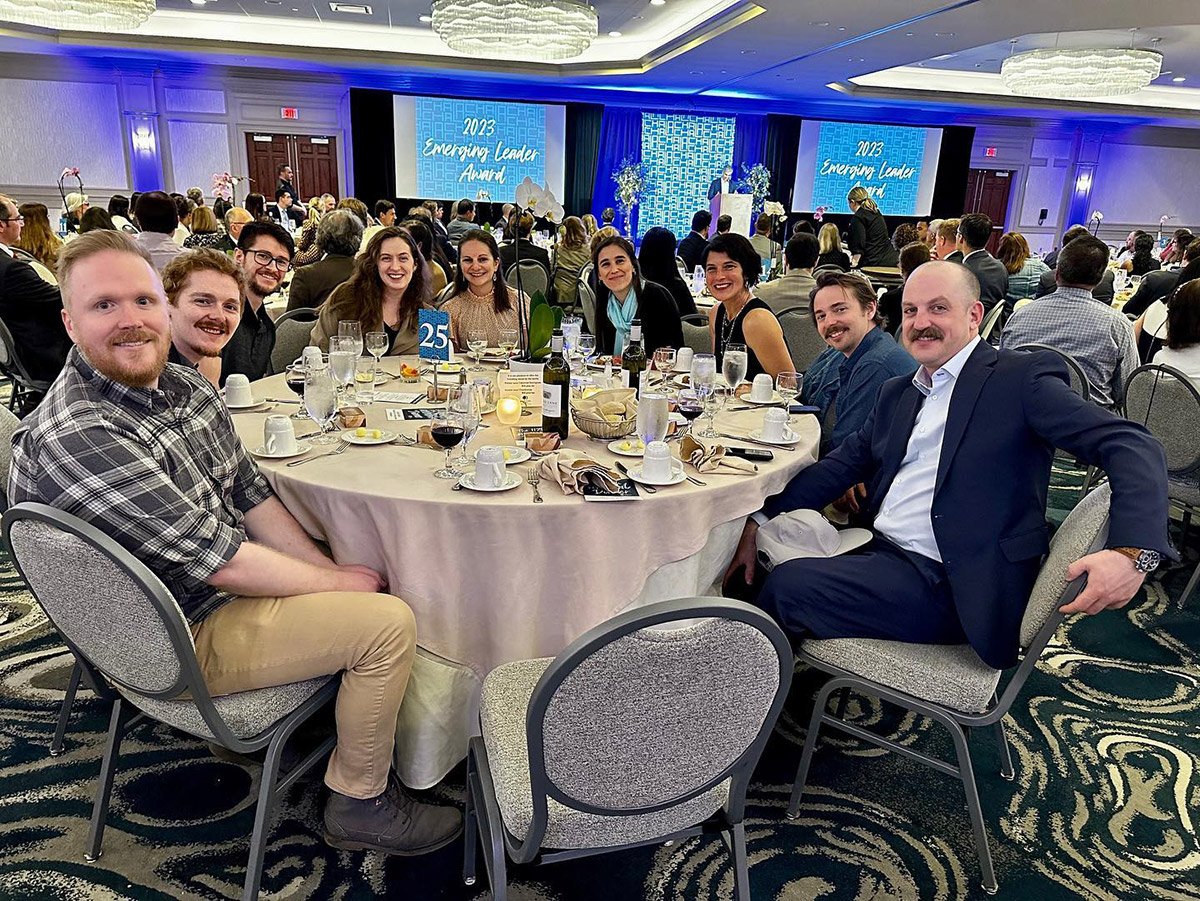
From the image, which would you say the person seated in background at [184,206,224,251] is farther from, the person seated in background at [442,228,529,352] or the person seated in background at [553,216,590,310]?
the person seated in background at [442,228,529,352]

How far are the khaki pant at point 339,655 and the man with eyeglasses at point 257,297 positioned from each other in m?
1.91

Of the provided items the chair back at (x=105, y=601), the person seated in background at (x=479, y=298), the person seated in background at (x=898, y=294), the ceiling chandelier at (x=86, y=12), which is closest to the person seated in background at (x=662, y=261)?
the person seated in background at (x=898, y=294)

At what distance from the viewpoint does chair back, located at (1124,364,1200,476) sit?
3.13 metres

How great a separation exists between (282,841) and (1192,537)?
426cm

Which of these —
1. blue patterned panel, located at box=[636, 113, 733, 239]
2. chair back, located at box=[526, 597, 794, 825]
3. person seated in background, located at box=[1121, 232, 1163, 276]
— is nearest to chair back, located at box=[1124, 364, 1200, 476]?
chair back, located at box=[526, 597, 794, 825]

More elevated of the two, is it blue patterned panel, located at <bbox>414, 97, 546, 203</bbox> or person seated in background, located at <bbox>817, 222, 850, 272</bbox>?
blue patterned panel, located at <bbox>414, 97, 546, 203</bbox>

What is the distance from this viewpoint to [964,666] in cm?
189

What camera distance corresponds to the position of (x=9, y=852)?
75.8 inches

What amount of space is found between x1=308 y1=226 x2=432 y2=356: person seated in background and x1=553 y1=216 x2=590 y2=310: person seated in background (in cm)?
313

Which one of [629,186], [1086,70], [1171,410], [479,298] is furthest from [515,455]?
[629,186]

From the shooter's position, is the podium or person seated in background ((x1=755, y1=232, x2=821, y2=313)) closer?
person seated in background ((x1=755, y1=232, x2=821, y2=313))

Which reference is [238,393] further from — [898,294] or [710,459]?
[898,294]

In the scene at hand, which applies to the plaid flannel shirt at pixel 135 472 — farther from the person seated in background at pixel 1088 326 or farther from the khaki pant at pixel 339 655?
the person seated in background at pixel 1088 326

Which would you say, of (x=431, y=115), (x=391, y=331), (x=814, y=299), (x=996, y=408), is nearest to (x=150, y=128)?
(x=431, y=115)
